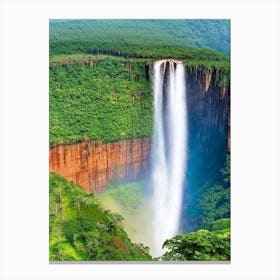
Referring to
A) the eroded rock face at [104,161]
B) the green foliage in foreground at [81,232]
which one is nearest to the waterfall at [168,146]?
the eroded rock face at [104,161]

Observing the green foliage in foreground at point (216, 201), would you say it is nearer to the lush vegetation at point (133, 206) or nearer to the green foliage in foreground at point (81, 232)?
the lush vegetation at point (133, 206)

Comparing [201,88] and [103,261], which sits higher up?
[201,88]

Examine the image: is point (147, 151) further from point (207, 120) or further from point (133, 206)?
point (207, 120)
